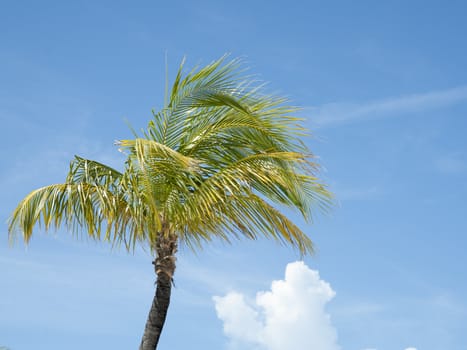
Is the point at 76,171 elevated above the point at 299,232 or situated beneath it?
elevated above

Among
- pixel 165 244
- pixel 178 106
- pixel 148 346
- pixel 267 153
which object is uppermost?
pixel 178 106

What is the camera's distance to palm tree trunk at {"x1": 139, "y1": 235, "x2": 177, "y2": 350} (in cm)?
1229

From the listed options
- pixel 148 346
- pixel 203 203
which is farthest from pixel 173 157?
pixel 148 346

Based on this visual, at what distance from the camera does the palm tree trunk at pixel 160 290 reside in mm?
12289

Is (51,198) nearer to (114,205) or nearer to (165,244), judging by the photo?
(114,205)

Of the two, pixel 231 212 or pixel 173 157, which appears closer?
pixel 173 157

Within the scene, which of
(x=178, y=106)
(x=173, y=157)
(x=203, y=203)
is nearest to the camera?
(x=173, y=157)

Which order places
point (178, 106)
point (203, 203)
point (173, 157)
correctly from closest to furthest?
point (173, 157) → point (203, 203) → point (178, 106)

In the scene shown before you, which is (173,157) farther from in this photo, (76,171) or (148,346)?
(148,346)

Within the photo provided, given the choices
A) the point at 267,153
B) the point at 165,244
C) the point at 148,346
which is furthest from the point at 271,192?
the point at 148,346

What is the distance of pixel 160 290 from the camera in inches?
486

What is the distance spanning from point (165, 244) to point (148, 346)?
1.55 m

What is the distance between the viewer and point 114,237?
12.5 m

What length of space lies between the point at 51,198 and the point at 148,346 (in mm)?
2691
